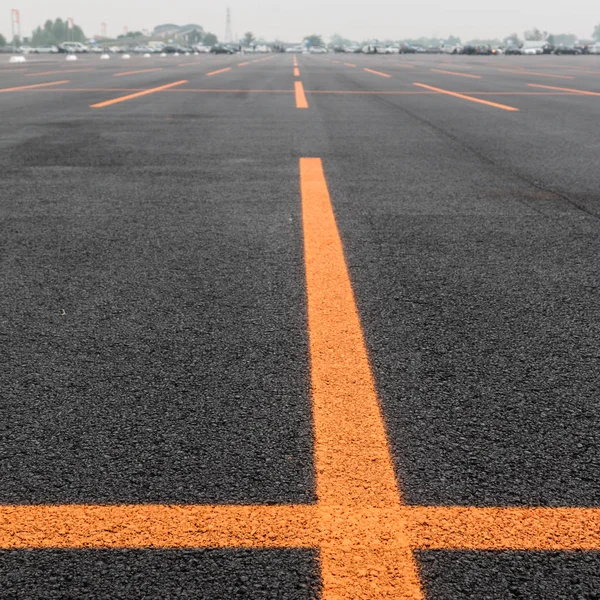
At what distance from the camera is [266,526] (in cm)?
173

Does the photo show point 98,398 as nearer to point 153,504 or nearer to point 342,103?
point 153,504

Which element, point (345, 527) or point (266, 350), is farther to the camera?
point (266, 350)

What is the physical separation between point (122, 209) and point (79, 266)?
1.30m

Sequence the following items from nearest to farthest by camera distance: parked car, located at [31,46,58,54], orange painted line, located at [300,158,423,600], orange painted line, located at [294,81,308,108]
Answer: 1. orange painted line, located at [300,158,423,600]
2. orange painted line, located at [294,81,308,108]
3. parked car, located at [31,46,58,54]

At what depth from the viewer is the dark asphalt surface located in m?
1.63

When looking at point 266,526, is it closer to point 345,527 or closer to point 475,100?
point 345,527

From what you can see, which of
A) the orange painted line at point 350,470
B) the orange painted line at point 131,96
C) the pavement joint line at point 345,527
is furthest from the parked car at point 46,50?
the pavement joint line at point 345,527

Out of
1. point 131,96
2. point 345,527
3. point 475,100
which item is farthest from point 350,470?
point 131,96

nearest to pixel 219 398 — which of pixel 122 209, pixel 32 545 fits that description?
pixel 32 545

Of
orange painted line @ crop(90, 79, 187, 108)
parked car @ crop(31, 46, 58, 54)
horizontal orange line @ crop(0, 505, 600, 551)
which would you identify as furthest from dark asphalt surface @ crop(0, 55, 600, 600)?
parked car @ crop(31, 46, 58, 54)

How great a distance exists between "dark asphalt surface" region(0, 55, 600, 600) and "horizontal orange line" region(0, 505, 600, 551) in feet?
0.12

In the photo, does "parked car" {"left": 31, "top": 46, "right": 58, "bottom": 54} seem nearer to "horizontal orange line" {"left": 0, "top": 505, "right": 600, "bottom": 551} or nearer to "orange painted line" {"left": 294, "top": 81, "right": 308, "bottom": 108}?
"orange painted line" {"left": 294, "top": 81, "right": 308, "bottom": 108}

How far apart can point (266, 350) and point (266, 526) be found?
1060 millimetres

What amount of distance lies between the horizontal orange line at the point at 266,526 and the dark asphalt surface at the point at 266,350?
0.12 feet
